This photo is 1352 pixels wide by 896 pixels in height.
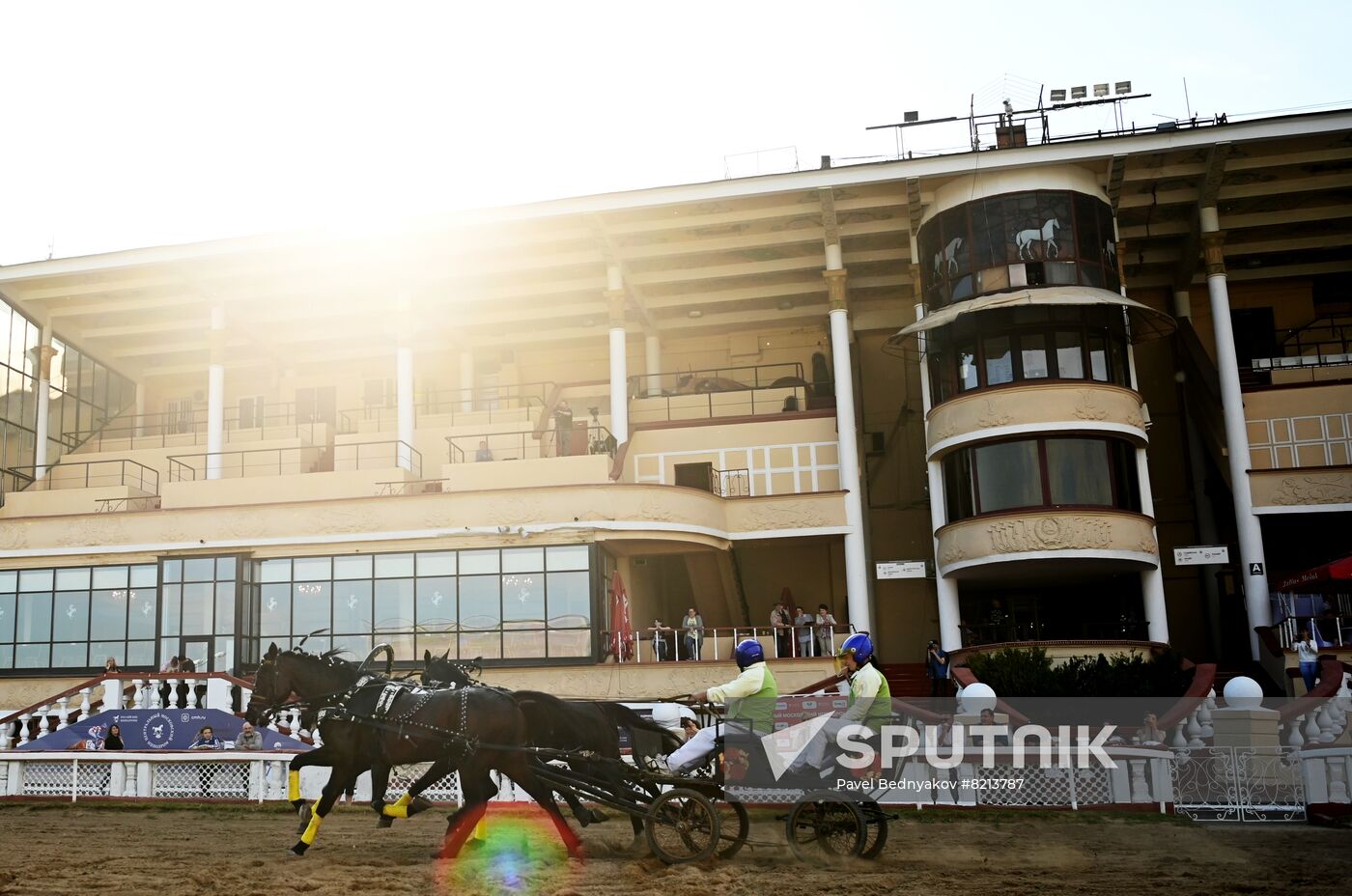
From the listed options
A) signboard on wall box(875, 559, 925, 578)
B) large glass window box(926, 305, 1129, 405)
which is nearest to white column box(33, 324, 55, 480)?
signboard on wall box(875, 559, 925, 578)

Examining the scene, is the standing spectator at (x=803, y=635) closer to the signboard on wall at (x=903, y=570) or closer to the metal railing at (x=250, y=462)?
the signboard on wall at (x=903, y=570)

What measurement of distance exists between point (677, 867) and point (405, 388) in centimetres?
2566

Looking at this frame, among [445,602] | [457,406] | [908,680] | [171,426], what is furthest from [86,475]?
[908,680]

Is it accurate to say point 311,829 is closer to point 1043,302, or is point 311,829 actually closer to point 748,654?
point 748,654

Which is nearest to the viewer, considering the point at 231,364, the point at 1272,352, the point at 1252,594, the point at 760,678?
the point at 760,678

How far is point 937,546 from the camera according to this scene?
3069cm

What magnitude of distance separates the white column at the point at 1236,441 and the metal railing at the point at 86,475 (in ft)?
94.8

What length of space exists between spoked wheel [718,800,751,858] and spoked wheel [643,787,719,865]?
127 mm

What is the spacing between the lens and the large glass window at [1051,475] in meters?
28.8

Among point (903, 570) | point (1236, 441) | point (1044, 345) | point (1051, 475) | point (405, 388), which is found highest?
point (405, 388)

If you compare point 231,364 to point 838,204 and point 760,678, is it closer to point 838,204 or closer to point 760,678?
point 838,204

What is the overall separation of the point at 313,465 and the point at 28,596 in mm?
8831

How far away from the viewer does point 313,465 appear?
121ft

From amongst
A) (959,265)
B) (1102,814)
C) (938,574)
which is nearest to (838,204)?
(959,265)
